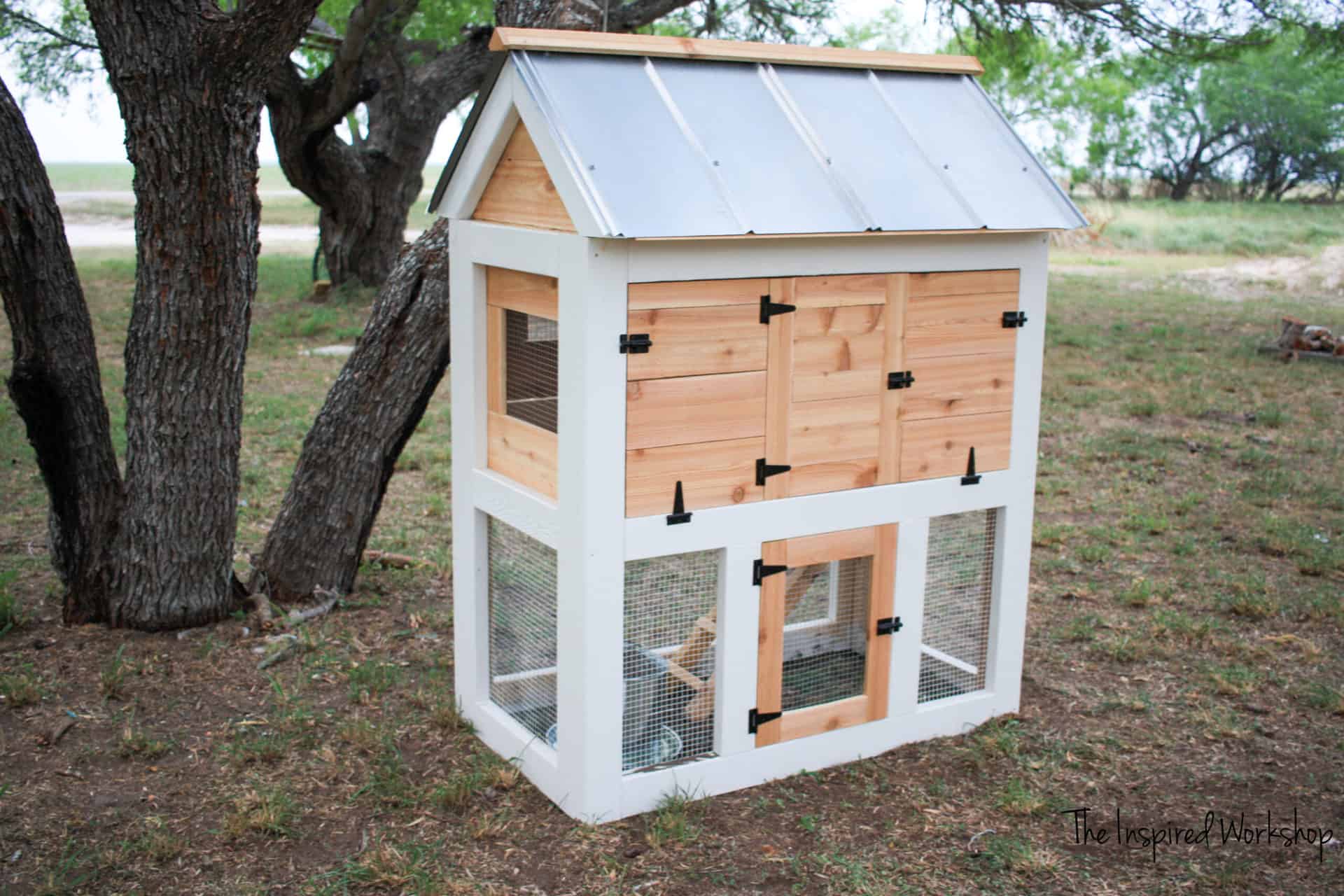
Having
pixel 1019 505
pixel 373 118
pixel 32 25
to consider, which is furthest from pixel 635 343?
pixel 373 118

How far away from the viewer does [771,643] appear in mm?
4238

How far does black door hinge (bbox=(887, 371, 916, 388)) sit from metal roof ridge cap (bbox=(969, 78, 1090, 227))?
2.51 ft

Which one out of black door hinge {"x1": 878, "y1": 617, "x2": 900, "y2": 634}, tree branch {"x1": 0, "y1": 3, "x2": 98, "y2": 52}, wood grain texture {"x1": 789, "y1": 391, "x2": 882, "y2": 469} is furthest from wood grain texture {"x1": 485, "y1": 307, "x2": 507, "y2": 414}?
tree branch {"x1": 0, "y1": 3, "x2": 98, "y2": 52}

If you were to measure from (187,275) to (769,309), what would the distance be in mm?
2401

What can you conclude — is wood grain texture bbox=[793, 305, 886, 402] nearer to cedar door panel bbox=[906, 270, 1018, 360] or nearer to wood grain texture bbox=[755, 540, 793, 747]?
cedar door panel bbox=[906, 270, 1018, 360]

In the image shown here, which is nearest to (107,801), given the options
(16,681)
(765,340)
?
(16,681)

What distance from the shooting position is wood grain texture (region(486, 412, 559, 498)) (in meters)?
4.07

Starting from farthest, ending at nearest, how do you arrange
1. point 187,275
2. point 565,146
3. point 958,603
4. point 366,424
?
point 366,424 → point 187,275 → point 958,603 → point 565,146

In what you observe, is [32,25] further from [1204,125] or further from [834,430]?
[1204,125]

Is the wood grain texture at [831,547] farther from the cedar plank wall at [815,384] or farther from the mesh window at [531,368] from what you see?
the mesh window at [531,368]

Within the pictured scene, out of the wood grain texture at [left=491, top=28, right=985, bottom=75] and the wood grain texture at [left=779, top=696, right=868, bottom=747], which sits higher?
the wood grain texture at [left=491, top=28, right=985, bottom=75]

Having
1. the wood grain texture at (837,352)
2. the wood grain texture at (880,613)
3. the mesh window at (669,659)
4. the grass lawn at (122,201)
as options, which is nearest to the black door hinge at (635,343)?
the wood grain texture at (837,352)

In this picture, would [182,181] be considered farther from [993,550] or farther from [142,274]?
[993,550]

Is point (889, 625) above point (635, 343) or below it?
below
